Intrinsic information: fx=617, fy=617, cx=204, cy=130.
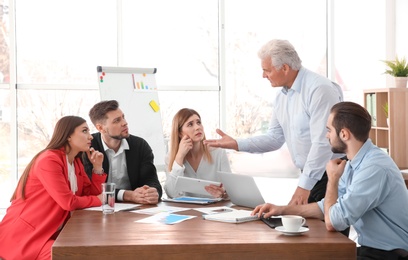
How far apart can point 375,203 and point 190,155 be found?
5.12 feet

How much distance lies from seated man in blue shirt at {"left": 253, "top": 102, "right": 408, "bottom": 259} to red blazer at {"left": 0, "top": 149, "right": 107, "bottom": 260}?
1019 millimetres

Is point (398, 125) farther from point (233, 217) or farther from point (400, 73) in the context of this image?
point (233, 217)

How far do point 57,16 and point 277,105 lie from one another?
3.35 meters

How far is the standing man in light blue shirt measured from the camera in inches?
128

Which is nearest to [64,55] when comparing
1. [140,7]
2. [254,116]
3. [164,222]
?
[140,7]

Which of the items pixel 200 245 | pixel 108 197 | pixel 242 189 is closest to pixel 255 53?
pixel 242 189

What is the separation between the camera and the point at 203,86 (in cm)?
649

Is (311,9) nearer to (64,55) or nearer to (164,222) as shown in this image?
(64,55)

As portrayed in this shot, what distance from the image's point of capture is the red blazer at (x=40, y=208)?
3.04 meters

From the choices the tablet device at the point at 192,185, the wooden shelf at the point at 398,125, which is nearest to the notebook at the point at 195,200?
the tablet device at the point at 192,185

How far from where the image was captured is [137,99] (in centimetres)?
551

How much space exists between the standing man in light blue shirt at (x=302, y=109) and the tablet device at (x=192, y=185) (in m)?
0.38

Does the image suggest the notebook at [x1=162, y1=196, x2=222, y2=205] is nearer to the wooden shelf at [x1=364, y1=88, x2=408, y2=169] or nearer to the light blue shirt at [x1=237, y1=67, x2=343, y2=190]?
the light blue shirt at [x1=237, y1=67, x2=343, y2=190]

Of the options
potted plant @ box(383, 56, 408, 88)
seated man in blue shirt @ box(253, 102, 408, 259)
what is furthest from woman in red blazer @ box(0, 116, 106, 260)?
potted plant @ box(383, 56, 408, 88)
